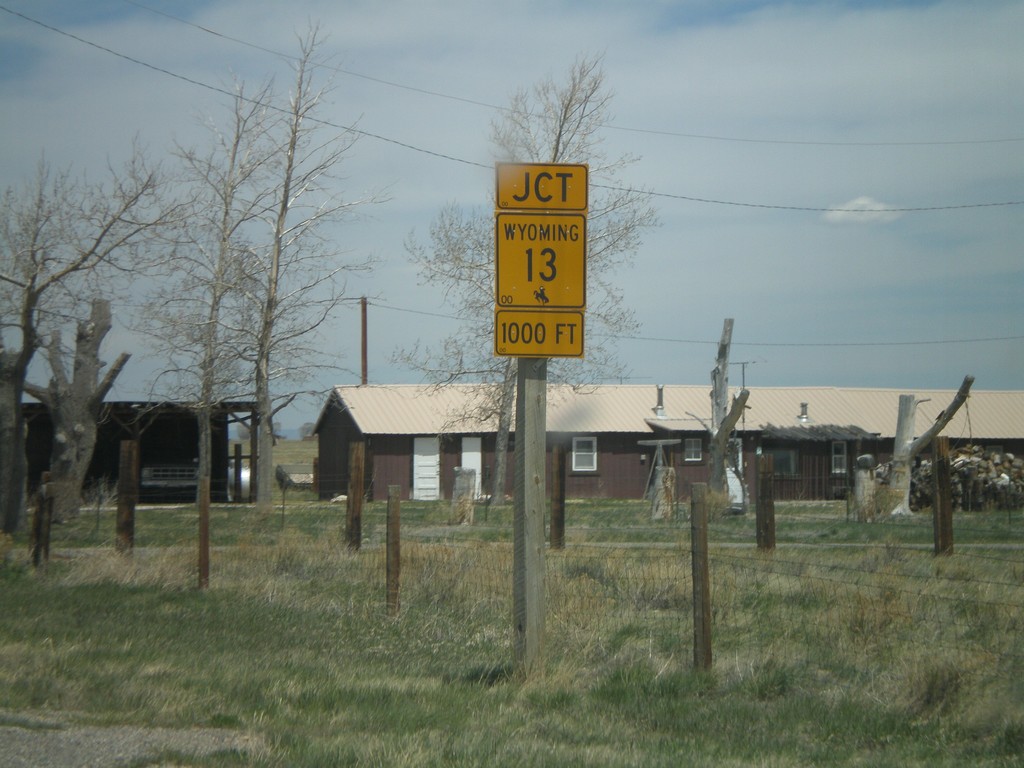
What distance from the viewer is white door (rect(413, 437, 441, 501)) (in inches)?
1641

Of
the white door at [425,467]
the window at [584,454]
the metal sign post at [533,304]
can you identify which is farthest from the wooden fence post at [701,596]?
the window at [584,454]

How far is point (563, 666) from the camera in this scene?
26.5 ft

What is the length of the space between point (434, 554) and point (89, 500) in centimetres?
2428

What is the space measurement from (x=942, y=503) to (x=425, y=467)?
28.3m

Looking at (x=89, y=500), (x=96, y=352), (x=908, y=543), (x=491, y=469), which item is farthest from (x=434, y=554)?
(x=491, y=469)

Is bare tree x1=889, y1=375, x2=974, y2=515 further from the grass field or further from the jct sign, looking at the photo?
the jct sign

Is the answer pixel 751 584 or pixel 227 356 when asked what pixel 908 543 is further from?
pixel 227 356

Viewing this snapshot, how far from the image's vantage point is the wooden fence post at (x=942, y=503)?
580 inches

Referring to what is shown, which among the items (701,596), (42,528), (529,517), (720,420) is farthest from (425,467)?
(701,596)

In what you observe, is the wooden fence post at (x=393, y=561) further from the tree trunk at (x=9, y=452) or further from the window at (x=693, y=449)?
the window at (x=693, y=449)

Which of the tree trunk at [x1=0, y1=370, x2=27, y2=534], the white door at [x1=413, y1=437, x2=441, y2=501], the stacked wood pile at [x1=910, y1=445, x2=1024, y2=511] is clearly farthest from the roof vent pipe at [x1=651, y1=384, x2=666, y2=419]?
the tree trunk at [x1=0, y1=370, x2=27, y2=534]

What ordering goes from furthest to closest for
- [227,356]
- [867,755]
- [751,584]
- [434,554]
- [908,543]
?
[227,356] → [908,543] → [434,554] → [751,584] → [867,755]

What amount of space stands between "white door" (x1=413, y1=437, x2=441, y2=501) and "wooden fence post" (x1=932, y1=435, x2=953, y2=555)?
28.0m

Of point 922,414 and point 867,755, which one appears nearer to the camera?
point 867,755
